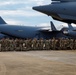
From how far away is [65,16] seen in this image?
16.3 meters

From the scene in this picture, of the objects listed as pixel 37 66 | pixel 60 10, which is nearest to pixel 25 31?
pixel 60 10

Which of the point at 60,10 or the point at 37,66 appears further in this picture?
the point at 60,10

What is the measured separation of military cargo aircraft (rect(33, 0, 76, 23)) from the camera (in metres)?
16.2

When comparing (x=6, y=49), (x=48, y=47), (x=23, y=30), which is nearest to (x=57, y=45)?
(x=48, y=47)

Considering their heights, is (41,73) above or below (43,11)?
below

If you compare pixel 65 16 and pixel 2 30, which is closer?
pixel 65 16

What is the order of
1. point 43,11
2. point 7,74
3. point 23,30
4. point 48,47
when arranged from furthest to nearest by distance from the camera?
point 23,30 → point 48,47 → point 43,11 → point 7,74

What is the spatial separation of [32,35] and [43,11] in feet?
98.3

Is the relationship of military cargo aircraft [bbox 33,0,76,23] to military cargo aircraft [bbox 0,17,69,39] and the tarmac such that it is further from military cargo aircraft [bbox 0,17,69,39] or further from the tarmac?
military cargo aircraft [bbox 0,17,69,39]

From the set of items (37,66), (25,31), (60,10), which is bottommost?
(37,66)

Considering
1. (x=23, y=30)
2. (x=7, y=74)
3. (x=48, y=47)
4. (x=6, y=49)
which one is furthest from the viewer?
(x=23, y=30)

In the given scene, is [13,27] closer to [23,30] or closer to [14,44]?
[23,30]

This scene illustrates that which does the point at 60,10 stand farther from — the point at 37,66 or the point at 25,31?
the point at 25,31

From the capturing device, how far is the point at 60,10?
1616 cm
